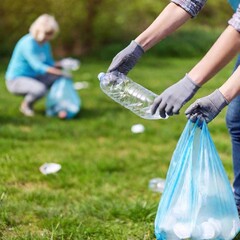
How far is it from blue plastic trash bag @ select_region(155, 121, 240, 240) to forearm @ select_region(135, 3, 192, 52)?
45cm

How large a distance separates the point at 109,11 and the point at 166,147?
23.2ft

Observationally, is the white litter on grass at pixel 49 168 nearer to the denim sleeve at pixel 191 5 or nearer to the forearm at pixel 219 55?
the denim sleeve at pixel 191 5

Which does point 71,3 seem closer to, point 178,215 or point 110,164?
point 110,164

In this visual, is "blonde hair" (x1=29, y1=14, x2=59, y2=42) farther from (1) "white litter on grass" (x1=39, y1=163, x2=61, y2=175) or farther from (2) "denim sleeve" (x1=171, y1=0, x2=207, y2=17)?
(2) "denim sleeve" (x1=171, y1=0, x2=207, y2=17)

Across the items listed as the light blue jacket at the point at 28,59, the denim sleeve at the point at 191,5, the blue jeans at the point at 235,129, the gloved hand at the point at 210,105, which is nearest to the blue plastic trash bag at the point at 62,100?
the light blue jacket at the point at 28,59

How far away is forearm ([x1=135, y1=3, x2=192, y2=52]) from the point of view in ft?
8.55

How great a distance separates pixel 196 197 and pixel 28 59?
414 centimetres

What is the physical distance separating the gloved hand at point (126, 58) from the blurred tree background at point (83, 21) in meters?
8.43

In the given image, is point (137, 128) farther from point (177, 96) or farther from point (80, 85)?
point (177, 96)

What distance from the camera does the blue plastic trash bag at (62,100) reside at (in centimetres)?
610

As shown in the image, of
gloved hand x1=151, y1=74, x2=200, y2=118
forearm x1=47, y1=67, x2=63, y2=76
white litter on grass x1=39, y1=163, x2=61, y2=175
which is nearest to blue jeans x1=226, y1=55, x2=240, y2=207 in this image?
gloved hand x1=151, y1=74, x2=200, y2=118

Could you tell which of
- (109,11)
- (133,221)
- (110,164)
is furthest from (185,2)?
(109,11)

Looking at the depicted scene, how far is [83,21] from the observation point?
11.4 m

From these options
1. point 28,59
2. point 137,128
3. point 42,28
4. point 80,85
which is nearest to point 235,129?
point 137,128
